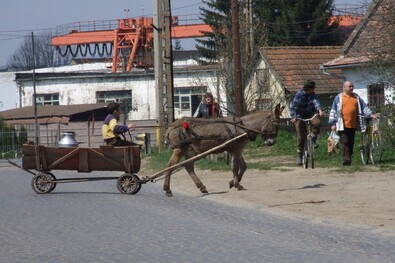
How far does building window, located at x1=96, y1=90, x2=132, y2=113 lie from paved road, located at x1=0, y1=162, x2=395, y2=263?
56.0m

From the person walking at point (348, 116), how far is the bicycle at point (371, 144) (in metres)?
0.27

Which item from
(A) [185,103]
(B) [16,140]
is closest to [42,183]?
(B) [16,140]

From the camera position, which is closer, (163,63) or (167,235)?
(167,235)

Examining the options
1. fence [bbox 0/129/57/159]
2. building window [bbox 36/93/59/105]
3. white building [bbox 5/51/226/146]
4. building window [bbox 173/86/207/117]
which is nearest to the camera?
fence [bbox 0/129/57/159]

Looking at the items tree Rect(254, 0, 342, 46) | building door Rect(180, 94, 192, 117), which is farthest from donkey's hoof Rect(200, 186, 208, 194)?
building door Rect(180, 94, 192, 117)

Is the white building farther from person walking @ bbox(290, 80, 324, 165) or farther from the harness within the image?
the harness

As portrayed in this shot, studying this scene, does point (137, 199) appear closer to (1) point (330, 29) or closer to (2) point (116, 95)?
(1) point (330, 29)

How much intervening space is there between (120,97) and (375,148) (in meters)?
53.5

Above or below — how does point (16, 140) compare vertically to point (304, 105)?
below

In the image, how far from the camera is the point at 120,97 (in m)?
74.7

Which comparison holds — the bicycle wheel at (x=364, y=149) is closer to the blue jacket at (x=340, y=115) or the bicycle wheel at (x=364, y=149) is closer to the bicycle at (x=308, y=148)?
the blue jacket at (x=340, y=115)

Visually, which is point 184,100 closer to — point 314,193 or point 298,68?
point 298,68

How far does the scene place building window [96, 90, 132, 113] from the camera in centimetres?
7404

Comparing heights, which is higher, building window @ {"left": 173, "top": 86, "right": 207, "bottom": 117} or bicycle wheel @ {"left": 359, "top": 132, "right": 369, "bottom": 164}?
building window @ {"left": 173, "top": 86, "right": 207, "bottom": 117}
